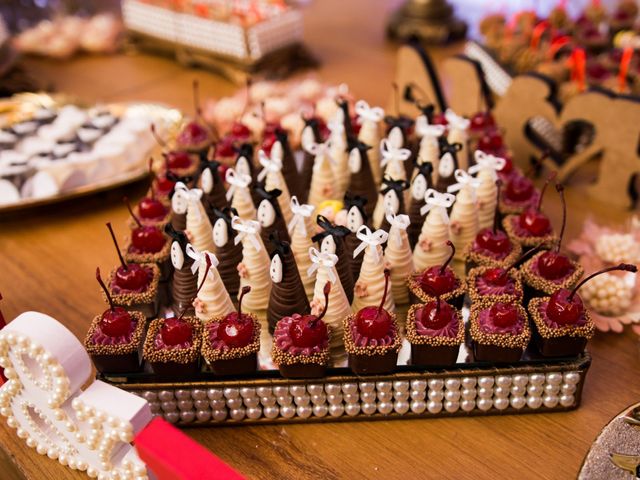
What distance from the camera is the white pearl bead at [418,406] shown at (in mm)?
1182

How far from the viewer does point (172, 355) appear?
1112mm

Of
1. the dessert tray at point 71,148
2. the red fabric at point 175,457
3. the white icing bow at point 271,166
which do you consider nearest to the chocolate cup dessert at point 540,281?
the white icing bow at point 271,166

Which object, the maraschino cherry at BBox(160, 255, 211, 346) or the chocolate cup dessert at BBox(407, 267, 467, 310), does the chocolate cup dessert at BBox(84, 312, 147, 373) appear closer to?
the maraschino cherry at BBox(160, 255, 211, 346)

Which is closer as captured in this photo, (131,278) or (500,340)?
(500,340)

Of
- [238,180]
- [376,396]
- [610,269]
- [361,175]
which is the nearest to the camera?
[610,269]

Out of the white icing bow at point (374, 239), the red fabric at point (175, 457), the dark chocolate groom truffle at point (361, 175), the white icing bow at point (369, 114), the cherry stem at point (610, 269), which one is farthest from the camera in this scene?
the white icing bow at point (369, 114)

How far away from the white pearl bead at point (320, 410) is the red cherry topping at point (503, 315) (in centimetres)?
33

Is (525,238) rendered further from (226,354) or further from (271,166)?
(226,354)

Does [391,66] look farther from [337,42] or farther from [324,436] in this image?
[324,436]

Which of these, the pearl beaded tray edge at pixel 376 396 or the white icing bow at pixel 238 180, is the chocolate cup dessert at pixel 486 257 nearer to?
the pearl beaded tray edge at pixel 376 396

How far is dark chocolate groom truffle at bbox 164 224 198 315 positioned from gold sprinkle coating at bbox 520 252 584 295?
24.3 inches

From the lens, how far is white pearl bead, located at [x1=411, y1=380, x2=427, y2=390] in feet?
3.77

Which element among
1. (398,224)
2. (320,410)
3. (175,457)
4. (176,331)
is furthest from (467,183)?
(175,457)

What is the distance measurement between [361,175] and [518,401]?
60cm
